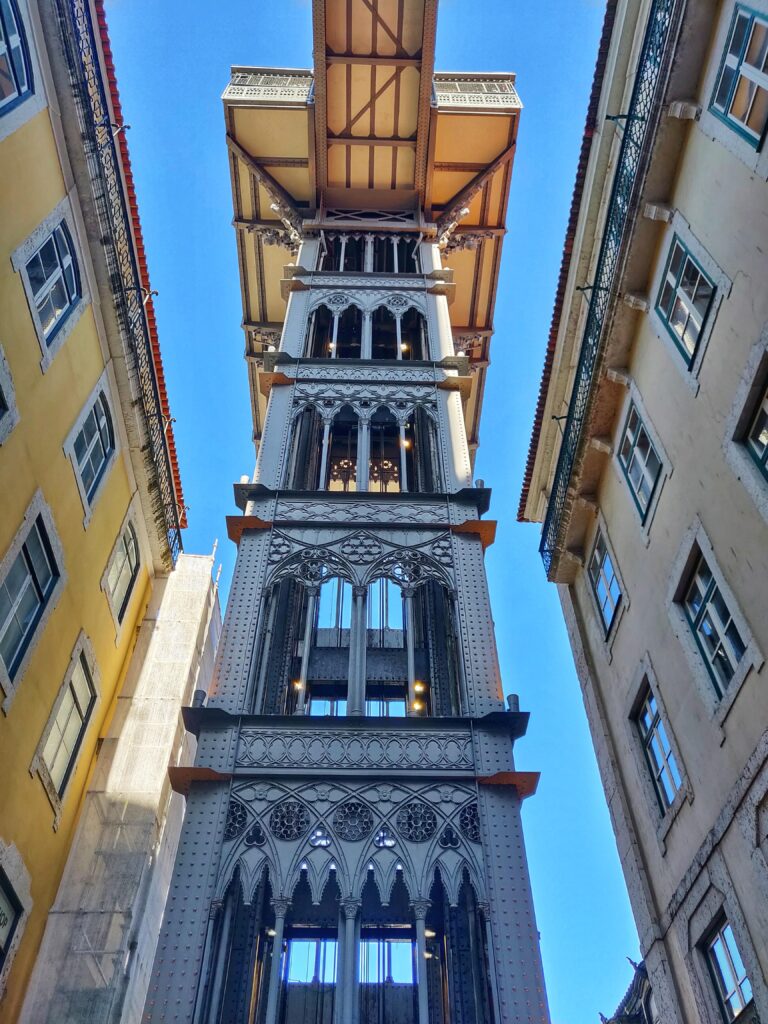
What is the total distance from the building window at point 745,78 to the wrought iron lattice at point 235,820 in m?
9.35

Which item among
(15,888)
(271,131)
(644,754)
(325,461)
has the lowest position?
(15,888)

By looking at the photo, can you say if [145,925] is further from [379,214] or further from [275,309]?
[379,214]

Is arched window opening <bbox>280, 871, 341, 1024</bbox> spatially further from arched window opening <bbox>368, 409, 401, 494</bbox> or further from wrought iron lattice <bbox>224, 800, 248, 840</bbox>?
arched window opening <bbox>368, 409, 401, 494</bbox>

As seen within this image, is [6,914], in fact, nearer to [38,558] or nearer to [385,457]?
[38,558]

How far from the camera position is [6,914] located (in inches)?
479

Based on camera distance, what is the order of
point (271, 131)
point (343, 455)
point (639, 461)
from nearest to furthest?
point (639, 461)
point (343, 455)
point (271, 131)

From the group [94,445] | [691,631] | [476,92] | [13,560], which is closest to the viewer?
[691,631]

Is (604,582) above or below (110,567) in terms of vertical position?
below

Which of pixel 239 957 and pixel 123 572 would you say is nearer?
pixel 239 957

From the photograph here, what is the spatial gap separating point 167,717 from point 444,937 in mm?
10934

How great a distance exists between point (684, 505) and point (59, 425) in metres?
9.42

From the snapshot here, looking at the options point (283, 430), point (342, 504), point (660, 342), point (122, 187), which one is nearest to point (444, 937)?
point (342, 504)

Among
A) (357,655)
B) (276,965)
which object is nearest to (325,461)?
(357,655)

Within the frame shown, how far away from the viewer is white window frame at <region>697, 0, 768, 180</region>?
9180mm
